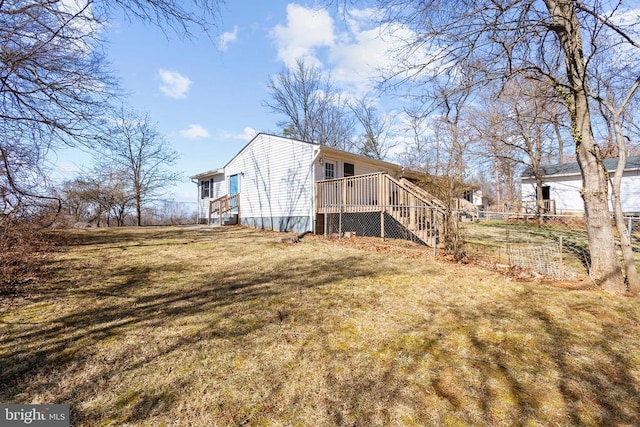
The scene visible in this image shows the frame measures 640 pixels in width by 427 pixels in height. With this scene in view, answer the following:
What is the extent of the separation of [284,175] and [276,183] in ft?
2.13

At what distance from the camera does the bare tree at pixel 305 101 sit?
26344mm

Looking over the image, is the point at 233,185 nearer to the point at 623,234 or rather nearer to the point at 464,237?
the point at 464,237

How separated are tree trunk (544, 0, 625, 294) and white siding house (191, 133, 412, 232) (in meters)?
6.97

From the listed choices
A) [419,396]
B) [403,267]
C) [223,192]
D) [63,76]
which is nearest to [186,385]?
→ [419,396]

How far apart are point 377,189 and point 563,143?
67.7 ft

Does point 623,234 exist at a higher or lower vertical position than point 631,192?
lower

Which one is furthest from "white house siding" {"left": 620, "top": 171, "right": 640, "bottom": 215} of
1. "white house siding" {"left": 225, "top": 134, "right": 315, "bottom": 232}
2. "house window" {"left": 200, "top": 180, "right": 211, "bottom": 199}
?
"house window" {"left": 200, "top": 180, "right": 211, "bottom": 199}

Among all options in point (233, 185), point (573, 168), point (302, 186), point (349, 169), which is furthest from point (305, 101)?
point (573, 168)

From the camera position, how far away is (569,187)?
20.0 m

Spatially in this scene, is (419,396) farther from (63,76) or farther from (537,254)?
(63,76)

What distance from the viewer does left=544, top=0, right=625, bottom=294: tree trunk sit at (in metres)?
4.56

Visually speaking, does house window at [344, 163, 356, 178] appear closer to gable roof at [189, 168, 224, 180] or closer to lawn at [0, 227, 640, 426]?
lawn at [0, 227, 640, 426]

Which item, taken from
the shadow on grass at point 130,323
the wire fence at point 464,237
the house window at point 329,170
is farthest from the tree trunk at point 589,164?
the house window at point 329,170

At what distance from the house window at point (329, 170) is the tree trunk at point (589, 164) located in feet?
25.1
